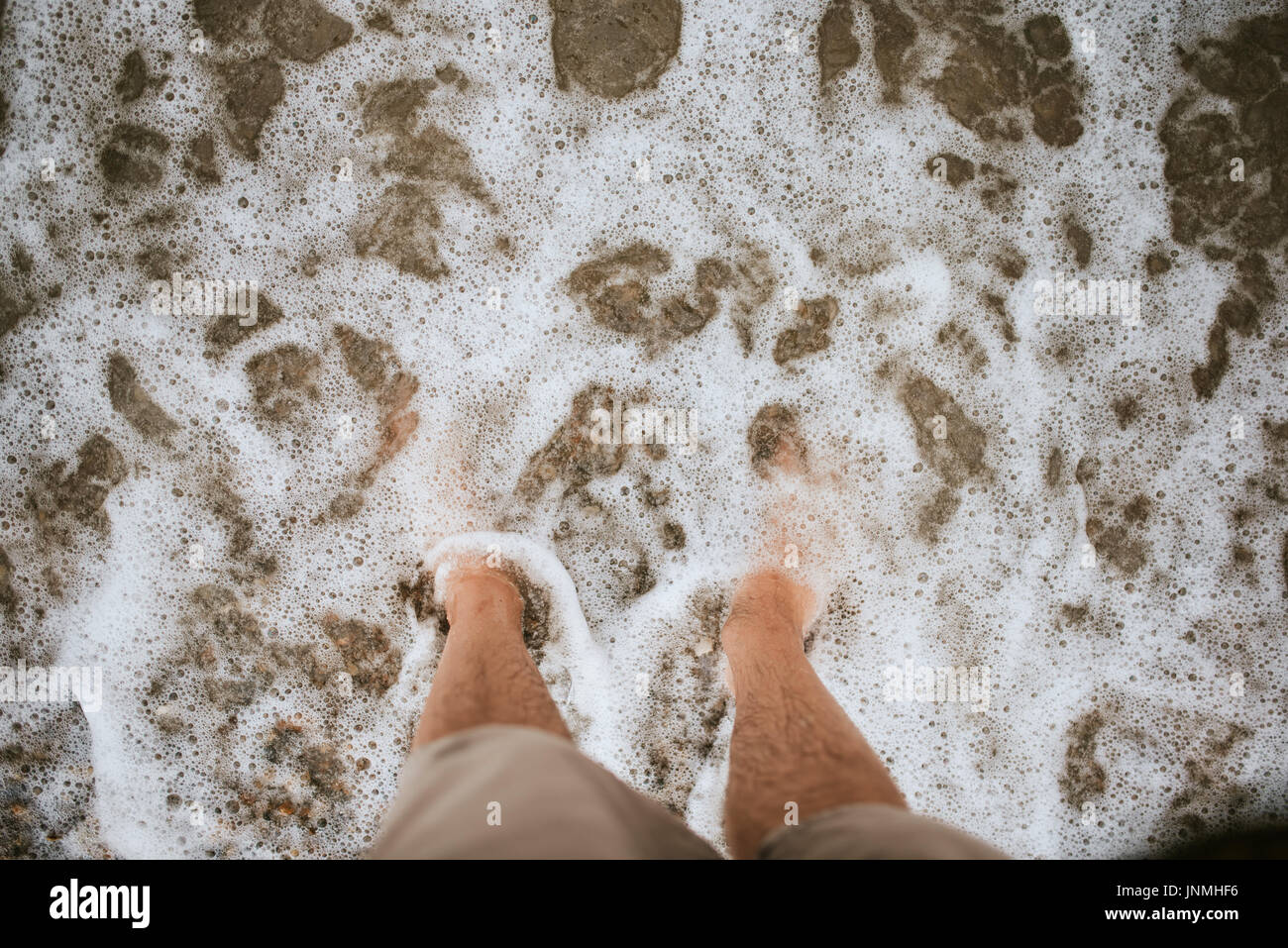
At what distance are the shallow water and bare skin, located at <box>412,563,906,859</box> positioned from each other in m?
0.13

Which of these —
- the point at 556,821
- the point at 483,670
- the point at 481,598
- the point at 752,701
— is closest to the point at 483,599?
the point at 481,598

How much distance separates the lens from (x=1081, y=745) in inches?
67.6

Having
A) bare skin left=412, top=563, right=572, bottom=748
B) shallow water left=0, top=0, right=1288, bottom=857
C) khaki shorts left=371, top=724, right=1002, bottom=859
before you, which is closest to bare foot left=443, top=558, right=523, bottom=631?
bare skin left=412, top=563, right=572, bottom=748

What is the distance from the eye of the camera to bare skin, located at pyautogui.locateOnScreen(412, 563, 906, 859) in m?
1.10

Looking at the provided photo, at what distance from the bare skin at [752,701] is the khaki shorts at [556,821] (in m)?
0.09

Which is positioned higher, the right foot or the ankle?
the ankle

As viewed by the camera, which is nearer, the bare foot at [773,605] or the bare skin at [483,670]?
the bare skin at [483,670]

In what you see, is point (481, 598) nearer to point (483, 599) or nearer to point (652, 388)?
point (483, 599)

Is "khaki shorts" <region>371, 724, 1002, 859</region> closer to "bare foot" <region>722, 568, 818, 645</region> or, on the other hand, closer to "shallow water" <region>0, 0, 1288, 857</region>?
"bare foot" <region>722, 568, 818, 645</region>

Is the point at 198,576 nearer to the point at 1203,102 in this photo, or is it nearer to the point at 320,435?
the point at 320,435

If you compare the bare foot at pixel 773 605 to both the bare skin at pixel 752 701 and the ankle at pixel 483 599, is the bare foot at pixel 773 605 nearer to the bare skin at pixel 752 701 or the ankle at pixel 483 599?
the bare skin at pixel 752 701

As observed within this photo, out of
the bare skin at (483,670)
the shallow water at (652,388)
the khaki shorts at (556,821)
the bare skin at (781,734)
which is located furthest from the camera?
the shallow water at (652,388)

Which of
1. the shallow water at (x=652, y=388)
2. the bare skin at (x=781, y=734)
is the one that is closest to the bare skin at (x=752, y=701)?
the bare skin at (x=781, y=734)

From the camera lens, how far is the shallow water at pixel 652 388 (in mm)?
1632
